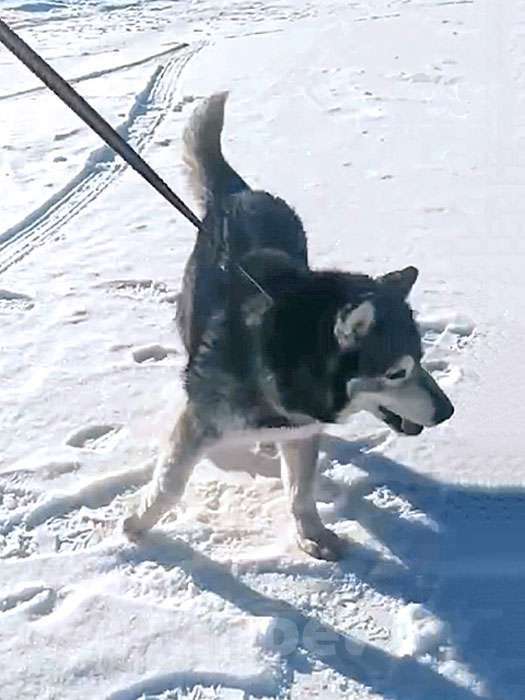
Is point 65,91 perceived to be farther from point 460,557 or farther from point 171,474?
point 460,557

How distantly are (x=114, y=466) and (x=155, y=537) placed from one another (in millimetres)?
369

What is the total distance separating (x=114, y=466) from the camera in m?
3.21

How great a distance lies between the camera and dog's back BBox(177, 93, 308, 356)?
2971 mm

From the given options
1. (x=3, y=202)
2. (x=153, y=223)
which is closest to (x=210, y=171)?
(x=153, y=223)

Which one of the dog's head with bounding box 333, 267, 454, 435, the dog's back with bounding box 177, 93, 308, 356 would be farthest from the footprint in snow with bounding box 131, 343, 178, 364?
the dog's head with bounding box 333, 267, 454, 435

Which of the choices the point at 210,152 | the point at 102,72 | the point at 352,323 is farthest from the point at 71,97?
the point at 102,72

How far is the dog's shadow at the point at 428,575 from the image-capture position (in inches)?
96.7

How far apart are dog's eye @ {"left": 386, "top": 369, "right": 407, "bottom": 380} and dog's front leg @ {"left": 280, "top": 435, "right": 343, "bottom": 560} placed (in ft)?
1.23

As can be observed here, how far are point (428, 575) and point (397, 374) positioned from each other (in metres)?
0.59

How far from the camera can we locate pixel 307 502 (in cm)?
288

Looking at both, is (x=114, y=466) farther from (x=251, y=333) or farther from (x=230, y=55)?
(x=230, y=55)

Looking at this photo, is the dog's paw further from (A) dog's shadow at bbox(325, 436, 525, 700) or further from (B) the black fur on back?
(B) the black fur on back

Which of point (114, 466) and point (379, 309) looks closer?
point (379, 309)

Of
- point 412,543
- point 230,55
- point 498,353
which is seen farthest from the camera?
point 230,55
